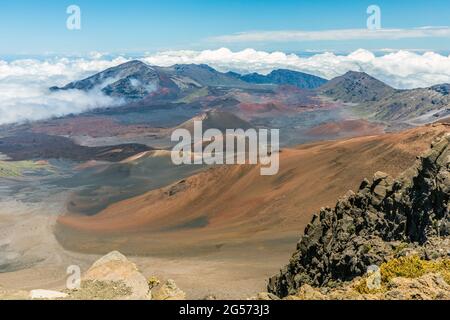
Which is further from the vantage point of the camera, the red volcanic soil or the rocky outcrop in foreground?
the red volcanic soil

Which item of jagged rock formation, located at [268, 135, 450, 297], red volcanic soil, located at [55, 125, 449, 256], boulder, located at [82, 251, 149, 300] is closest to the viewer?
boulder, located at [82, 251, 149, 300]

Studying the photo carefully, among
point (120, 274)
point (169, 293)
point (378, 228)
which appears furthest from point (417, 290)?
point (378, 228)

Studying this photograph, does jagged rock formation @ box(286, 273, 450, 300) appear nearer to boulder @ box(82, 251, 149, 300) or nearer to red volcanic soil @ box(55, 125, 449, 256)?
boulder @ box(82, 251, 149, 300)

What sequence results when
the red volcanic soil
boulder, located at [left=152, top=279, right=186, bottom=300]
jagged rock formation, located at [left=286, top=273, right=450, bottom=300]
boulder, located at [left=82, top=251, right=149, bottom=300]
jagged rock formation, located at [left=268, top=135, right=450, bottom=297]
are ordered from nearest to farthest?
jagged rock formation, located at [left=286, top=273, right=450, bottom=300] → boulder, located at [left=152, top=279, right=186, bottom=300] → boulder, located at [left=82, top=251, right=149, bottom=300] → jagged rock formation, located at [left=268, top=135, right=450, bottom=297] → the red volcanic soil

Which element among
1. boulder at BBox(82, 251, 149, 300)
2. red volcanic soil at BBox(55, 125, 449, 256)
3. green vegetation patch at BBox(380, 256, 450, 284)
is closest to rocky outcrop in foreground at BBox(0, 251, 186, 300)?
boulder at BBox(82, 251, 149, 300)

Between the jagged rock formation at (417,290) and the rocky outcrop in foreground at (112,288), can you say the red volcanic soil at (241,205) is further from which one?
the jagged rock formation at (417,290)

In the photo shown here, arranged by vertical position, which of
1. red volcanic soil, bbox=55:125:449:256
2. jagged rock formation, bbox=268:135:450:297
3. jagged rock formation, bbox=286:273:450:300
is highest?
jagged rock formation, bbox=286:273:450:300
